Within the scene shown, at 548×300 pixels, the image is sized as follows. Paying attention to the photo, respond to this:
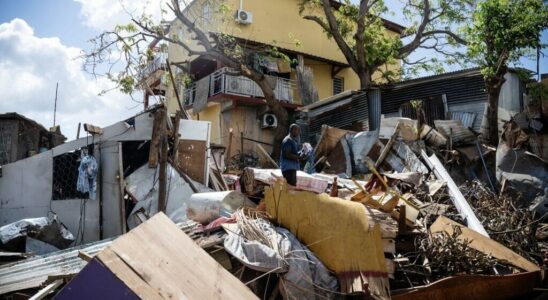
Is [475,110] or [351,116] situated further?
[351,116]

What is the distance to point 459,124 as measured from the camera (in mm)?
9758

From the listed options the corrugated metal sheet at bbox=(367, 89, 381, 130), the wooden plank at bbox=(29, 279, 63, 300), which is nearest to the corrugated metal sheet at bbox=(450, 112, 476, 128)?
the corrugated metal sheet at bbox=(367, 89, 381, 130)

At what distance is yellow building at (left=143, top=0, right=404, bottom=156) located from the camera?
1877cm

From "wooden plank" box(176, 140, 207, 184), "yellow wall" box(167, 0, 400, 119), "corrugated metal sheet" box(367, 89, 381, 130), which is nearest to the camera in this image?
"wooden plank" box(176, 140, 207, 184)

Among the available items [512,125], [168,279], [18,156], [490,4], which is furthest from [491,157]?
[18,156]

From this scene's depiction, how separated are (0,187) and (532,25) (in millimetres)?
12219

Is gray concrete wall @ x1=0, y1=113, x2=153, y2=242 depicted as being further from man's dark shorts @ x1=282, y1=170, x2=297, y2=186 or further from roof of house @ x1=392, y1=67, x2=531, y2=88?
roof of house @ x1=392, y1=67, x2=531, y2=88

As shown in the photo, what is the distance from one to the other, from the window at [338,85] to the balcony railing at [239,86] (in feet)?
11.3

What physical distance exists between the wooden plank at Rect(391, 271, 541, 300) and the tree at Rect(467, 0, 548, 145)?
188 inches

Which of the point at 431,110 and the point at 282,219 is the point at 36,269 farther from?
the point at 431,110

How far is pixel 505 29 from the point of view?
8039mm

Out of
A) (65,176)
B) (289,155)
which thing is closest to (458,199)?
(289,155)

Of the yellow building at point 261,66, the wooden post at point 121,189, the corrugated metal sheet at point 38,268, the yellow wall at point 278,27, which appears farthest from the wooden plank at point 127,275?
the yellow wall at point 278,27

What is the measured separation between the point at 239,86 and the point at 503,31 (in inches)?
487
